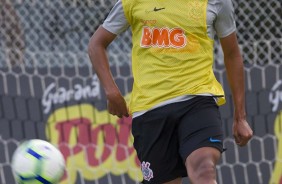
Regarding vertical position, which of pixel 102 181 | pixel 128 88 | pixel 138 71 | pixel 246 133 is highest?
pixel 138 71

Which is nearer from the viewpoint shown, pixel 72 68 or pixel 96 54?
pixel 96 54

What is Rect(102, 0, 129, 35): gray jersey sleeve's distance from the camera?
178 inches

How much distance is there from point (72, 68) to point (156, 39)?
2.14 meters

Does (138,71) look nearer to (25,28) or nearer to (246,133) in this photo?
(246,133)

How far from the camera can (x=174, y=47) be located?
436 centimetres

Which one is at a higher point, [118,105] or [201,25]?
[201,25]

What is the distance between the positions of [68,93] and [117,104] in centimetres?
203

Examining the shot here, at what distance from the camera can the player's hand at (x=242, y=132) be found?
4.48 m

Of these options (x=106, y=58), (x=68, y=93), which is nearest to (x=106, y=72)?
(x=106, y=58)

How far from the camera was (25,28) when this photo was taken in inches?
267

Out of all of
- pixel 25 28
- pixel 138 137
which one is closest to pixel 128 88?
pixel 25 28

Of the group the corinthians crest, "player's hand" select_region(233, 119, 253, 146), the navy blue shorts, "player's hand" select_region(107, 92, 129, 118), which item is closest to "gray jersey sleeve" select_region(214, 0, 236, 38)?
the navy blue shorts

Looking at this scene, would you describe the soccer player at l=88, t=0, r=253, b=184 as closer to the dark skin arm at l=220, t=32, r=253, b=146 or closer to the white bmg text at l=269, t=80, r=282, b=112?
the dark skin arm at l=220, t=32, r=253, b=146

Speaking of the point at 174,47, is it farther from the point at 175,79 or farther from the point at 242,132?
the point at 242,132
